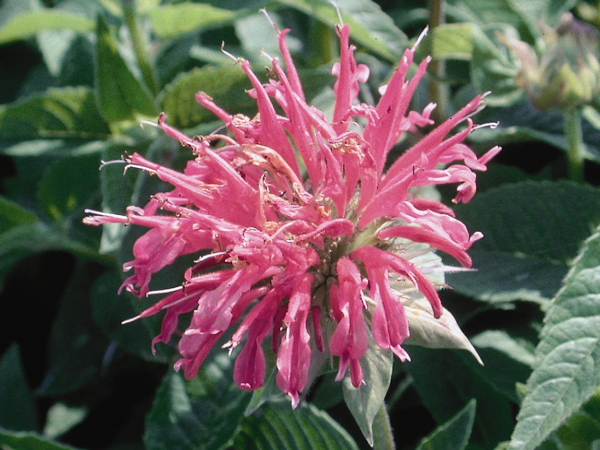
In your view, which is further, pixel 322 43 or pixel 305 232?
pixel 322 43

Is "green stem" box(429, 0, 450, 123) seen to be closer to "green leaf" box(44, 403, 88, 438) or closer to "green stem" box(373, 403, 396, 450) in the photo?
"green stem" box(373, 403, 396, 450)

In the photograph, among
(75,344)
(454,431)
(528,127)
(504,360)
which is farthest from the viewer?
(75,344)

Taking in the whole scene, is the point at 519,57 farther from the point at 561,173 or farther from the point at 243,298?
the point at 243,298

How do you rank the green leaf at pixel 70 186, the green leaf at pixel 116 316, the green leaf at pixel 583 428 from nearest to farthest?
1. the green leaf at pixel 583 428
2. the green leaf at pixel 116 316
3. the green leaf at pixel 70 186

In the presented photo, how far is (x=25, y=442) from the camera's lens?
0.90 meters

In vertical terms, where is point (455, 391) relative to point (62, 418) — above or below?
above

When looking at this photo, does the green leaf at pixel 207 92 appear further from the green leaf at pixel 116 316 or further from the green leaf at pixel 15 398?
the green leaf at pixel 15 398

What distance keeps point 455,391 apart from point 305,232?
38 cm

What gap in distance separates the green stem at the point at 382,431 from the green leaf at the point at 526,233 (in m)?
0.23

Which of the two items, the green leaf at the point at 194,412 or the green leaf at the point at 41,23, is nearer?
the green leaf at the point at 194,412

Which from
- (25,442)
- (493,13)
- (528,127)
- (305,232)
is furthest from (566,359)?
(493,13)

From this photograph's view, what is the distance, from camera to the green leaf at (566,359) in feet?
2.26

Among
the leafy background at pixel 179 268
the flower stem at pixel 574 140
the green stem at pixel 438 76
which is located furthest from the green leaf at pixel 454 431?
the green stem at pixel 438 76

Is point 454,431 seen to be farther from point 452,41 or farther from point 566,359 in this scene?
point 452,41
